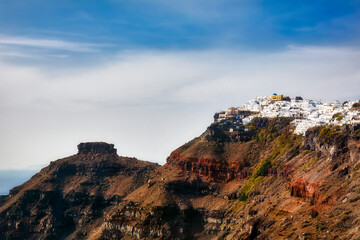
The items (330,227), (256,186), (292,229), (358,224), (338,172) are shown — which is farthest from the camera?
(256,186)

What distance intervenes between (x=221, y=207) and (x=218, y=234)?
44.3ft

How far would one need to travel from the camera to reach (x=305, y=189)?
Result: 14662cm

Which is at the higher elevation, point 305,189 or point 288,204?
point 305,189

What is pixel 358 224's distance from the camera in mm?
101688

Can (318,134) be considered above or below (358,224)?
above

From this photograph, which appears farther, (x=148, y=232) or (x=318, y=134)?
(x=148, y=232)

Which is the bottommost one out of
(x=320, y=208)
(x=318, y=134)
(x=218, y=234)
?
(x=218, y=234)

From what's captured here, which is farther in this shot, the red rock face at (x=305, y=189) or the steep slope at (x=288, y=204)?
the red rock face at (x=305, y=189)

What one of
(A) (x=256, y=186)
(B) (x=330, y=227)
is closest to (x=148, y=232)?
(A) (x=256, y=186)

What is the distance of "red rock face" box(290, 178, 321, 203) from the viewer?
136500mm

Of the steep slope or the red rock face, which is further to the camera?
the red rock face

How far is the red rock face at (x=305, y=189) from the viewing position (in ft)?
448

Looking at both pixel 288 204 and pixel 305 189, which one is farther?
pixel 288 204

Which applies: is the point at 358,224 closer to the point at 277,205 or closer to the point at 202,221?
the point at 277,205
